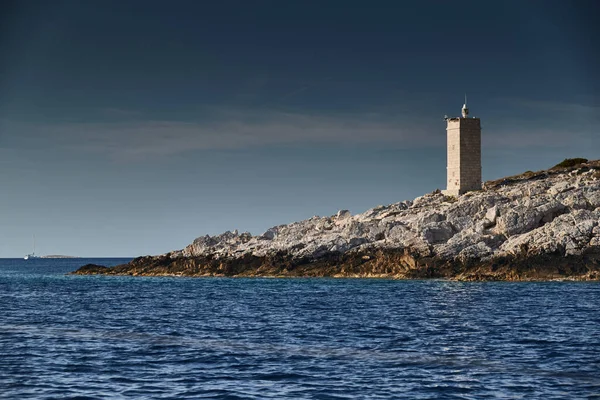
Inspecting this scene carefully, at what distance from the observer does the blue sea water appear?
2408 centimetres

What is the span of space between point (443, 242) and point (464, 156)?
29.4 meters

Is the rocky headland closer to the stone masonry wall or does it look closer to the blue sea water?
the stone masonry wall

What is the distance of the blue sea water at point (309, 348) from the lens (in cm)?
2408

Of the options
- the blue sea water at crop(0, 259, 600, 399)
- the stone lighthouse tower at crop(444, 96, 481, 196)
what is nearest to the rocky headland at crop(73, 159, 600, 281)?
the stone lighthouse tower at crop(444, 96, 481, 196)

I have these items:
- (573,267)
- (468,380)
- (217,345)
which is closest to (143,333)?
(217,345)

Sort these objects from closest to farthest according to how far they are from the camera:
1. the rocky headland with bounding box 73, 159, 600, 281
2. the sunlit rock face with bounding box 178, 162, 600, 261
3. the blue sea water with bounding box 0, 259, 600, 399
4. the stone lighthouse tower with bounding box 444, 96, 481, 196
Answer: the blue sea water with bounding box 0, 259, 600, 399 → the rocky headland with bounding box 73, 159, 600, 281 → the sunlit rock face with bounding box 178, 162, 600, 261 → the stone lighthouse tower with bounding box 444, 96, 481, 196

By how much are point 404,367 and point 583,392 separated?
637cm

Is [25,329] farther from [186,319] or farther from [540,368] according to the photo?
[540,368]

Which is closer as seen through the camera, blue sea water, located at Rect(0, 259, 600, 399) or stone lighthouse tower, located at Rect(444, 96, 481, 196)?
blue sea water, located at Rect(0, 259, 600, 399)

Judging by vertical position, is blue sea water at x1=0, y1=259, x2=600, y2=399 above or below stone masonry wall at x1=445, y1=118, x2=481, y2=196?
below

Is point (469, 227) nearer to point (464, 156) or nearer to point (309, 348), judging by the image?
point (464, 156)

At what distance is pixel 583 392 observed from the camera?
23.1 metres

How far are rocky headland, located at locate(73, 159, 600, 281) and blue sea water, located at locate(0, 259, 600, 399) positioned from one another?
20456 millimetres

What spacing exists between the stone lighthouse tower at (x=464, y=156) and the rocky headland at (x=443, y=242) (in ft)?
8.43
